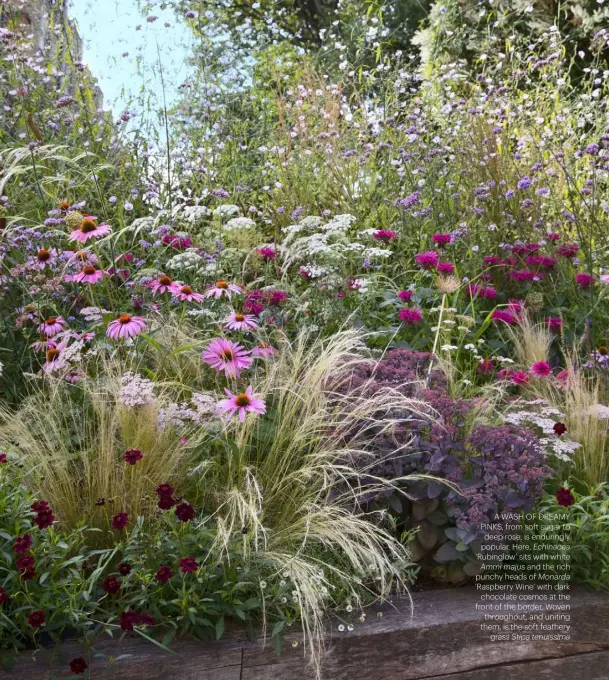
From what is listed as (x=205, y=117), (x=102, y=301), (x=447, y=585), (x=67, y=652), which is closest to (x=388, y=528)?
(x=447, y=585)

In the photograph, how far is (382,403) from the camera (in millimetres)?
2727

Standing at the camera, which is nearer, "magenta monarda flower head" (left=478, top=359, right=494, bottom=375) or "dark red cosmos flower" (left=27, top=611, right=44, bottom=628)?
"dark red cosmos flower" (left=27, top=611, right=44, bottom=628)

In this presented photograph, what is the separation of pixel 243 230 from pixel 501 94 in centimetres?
227

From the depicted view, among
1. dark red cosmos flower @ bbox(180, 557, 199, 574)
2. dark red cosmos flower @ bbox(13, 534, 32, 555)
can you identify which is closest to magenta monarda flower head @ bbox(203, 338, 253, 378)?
dark red cosmos flower @ bbox(180, 557, 199, 574)

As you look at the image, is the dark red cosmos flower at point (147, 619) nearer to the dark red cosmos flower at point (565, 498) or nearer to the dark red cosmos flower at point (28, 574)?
the dark red cosmos flower at point (28, 574)

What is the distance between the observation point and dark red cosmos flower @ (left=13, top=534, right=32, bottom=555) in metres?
1.94

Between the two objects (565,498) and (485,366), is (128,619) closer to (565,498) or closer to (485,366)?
(565,498)

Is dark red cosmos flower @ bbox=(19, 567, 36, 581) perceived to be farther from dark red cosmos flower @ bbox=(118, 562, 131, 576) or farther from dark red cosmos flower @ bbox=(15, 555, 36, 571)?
dark red cosmos flower @ bbox=(118, 562, 131, 576)

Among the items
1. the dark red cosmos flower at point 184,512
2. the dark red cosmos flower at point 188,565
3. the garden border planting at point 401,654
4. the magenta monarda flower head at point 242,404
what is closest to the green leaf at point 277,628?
the garden border planting at point 401,654

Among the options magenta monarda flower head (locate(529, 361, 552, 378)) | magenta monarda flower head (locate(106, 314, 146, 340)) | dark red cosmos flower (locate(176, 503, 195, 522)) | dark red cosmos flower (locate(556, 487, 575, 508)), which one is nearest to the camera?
dark red cosmos flower (locate(176, 503, 195, 522))

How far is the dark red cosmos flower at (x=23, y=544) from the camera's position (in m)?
1.94

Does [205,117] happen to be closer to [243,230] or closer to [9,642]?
[243,230]

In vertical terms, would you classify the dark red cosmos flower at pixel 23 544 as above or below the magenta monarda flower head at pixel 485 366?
below

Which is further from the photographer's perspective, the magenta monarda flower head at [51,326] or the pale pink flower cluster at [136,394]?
the magenta monarda flower head at [51,326]
